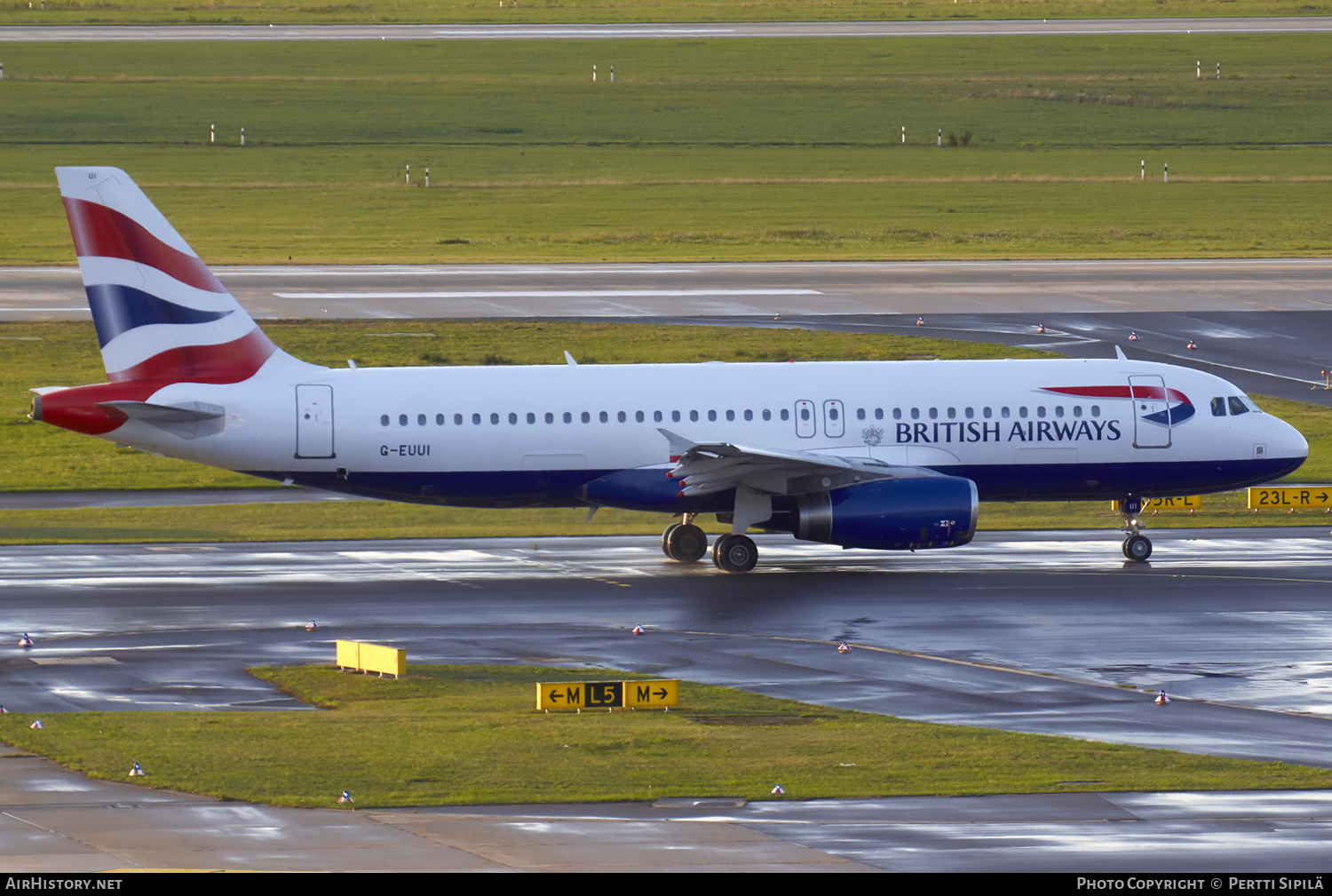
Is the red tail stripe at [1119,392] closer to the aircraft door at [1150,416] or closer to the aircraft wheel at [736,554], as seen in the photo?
the aircraft door at [1150,416]

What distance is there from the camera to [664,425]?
127 ft

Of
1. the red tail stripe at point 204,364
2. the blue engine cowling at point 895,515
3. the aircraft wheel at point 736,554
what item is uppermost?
the red tail stripe at point 204,364

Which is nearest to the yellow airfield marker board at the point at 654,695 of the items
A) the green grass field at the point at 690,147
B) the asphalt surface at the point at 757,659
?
the asphalt surface at the point at 757,659

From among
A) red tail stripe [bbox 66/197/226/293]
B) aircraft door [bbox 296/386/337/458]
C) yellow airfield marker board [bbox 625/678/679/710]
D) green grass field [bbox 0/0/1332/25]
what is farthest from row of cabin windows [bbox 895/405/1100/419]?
green grass field [bbox 0/0/1332/25]

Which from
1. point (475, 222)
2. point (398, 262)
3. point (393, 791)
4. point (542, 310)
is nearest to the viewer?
point (393, 791)

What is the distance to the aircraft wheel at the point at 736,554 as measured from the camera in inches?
1511

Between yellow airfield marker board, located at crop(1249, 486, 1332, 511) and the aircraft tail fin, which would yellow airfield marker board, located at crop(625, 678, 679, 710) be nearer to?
the aircraft tail fin

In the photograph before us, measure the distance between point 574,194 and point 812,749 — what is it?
8485 centimetres

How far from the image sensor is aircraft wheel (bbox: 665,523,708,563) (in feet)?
131

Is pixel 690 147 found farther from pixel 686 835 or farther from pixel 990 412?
pixel 686 835

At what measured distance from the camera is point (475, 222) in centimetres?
9675

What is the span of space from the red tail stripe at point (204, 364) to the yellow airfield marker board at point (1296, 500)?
2408cm

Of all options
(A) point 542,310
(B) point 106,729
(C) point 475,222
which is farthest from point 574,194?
(B) point 106,729

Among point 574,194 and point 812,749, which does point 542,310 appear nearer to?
point 574,194
